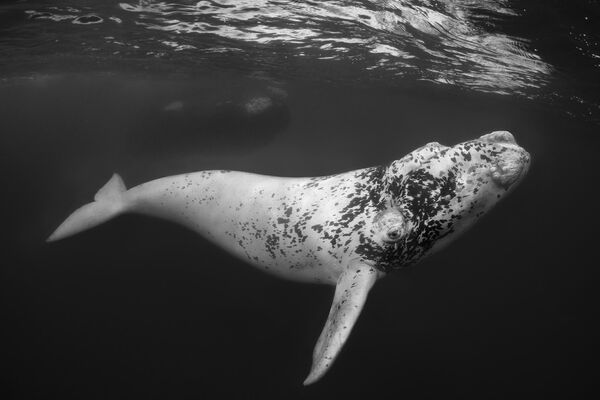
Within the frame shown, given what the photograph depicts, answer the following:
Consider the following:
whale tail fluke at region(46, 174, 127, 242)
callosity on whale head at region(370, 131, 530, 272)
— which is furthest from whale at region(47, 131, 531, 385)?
whale tail fluke at region(46, 174, 127, 242)

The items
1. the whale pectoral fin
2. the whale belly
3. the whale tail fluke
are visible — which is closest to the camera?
the whale pectoral fin

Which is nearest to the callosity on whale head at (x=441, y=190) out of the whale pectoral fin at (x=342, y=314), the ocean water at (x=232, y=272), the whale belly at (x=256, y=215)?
the whale pectoral fin at (x=342, y=314)

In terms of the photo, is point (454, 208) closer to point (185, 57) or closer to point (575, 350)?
point (575, 350)

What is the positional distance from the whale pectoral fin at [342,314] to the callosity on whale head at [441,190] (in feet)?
0.93

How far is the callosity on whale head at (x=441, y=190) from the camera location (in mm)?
3621

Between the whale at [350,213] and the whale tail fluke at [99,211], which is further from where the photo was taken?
the whale tail fluke at [99,211]

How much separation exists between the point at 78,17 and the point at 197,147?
5845 mm

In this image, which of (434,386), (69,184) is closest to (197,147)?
(69,184)

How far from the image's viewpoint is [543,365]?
8.38 metres

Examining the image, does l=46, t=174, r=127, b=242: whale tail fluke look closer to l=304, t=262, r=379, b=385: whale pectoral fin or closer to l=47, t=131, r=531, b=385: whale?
l=47, t=131, r=531, b=385: whale

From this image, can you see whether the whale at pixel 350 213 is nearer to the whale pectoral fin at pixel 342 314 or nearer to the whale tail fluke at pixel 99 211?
the whale pectoral fin at pixel 342 314

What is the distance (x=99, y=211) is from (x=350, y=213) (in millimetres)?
4491

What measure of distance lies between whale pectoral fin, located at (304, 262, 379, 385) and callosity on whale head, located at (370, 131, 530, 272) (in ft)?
0.93

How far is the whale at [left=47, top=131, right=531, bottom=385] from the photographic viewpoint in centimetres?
364
